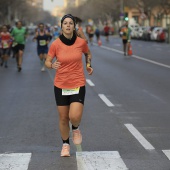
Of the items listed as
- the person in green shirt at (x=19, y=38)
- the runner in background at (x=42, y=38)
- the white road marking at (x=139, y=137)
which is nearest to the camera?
the white road marking at (x=139, y=137)

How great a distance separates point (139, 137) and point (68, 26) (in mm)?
2364

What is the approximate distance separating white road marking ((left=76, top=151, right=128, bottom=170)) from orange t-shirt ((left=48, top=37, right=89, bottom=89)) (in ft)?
2.96

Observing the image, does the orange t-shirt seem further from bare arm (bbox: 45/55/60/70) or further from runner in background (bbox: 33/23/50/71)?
runner in background (bbox: 33/23/50/71)

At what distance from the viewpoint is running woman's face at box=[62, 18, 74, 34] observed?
6637 millimetres

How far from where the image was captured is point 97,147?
294 inches

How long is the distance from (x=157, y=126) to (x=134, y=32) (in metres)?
57.2

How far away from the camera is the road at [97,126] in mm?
6648

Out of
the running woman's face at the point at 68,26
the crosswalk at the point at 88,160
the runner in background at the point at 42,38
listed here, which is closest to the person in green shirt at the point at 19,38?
the runner in background at the point at 42,38

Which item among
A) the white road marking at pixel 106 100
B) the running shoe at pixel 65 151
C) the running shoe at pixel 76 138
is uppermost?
the running shoe at pixel 76 138

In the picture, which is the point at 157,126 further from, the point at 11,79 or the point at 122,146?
the point at 11,79

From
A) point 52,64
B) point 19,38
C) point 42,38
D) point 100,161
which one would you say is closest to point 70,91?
point 52,64

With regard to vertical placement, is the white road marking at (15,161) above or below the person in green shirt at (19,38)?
below

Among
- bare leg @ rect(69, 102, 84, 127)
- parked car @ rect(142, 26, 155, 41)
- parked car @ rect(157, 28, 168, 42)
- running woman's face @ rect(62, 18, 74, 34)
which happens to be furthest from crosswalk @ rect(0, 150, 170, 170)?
parked car @ rect(142, 26, 155, 41)

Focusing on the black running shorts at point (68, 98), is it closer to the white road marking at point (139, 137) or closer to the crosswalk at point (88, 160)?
the crosswalk at point (88, 160)
